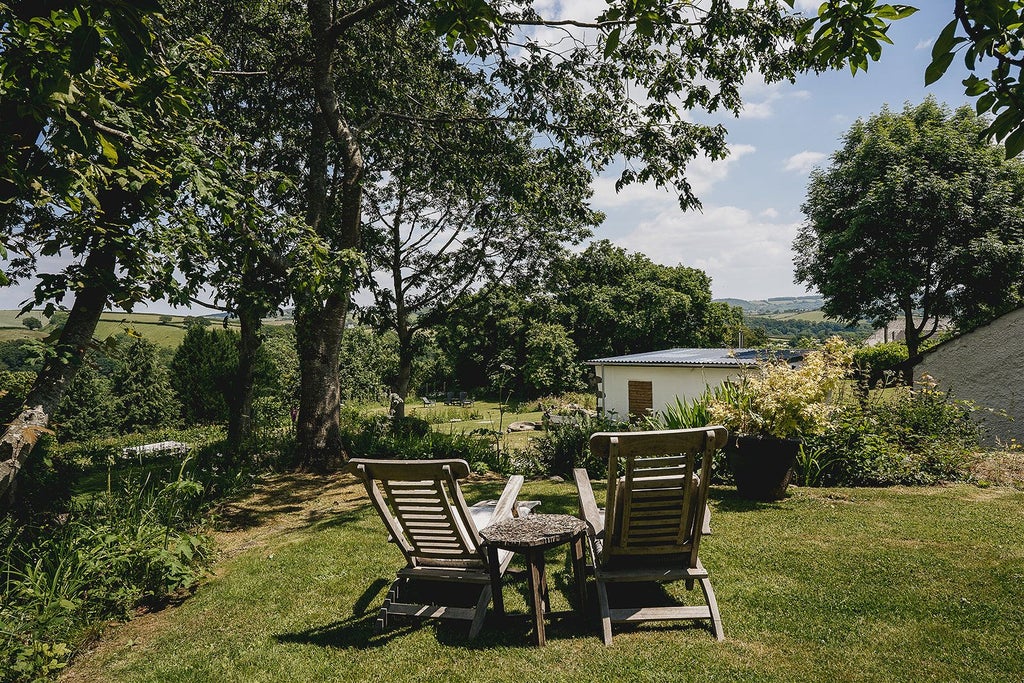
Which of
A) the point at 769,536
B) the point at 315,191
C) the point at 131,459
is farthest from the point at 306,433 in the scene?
the point at 769,536

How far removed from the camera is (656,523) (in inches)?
134

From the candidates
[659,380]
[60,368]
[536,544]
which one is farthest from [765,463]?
[659,380]

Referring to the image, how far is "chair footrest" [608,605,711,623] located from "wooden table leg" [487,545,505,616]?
75 cm

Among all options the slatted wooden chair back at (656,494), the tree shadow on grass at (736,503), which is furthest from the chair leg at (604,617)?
the tree shadow on grass at (736,503)

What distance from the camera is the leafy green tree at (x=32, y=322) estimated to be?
513 centimetres

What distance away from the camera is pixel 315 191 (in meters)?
10.9

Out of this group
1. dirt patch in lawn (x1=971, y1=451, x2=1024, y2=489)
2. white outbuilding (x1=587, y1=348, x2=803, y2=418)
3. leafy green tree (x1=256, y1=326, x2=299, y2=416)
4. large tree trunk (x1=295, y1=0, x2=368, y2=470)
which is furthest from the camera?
leafy green tree (x1=256, y1=326, x2=299, y2=416)

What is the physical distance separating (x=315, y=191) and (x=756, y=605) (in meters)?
10.7

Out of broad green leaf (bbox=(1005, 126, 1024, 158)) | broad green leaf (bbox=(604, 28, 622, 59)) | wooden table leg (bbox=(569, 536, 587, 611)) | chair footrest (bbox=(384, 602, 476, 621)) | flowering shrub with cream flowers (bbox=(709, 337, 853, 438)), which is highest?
broad green leaf (bbox=(604, 28, 622, 59))

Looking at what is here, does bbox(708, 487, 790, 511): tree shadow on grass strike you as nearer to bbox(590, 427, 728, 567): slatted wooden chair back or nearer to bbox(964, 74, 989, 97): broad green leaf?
bbox(590, 427, 728, 567): slatted wooden chair back

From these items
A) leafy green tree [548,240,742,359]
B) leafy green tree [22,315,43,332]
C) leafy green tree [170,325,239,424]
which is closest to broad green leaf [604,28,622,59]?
leafy green tree [22,315,43,332]

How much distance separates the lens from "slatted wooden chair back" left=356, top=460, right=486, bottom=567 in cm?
329

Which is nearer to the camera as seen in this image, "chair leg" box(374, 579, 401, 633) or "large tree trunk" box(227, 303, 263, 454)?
"chair leg" box(374, 579, 401, 633)

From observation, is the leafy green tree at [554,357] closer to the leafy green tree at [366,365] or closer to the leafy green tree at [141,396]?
the leafy green tree at [366,365]
